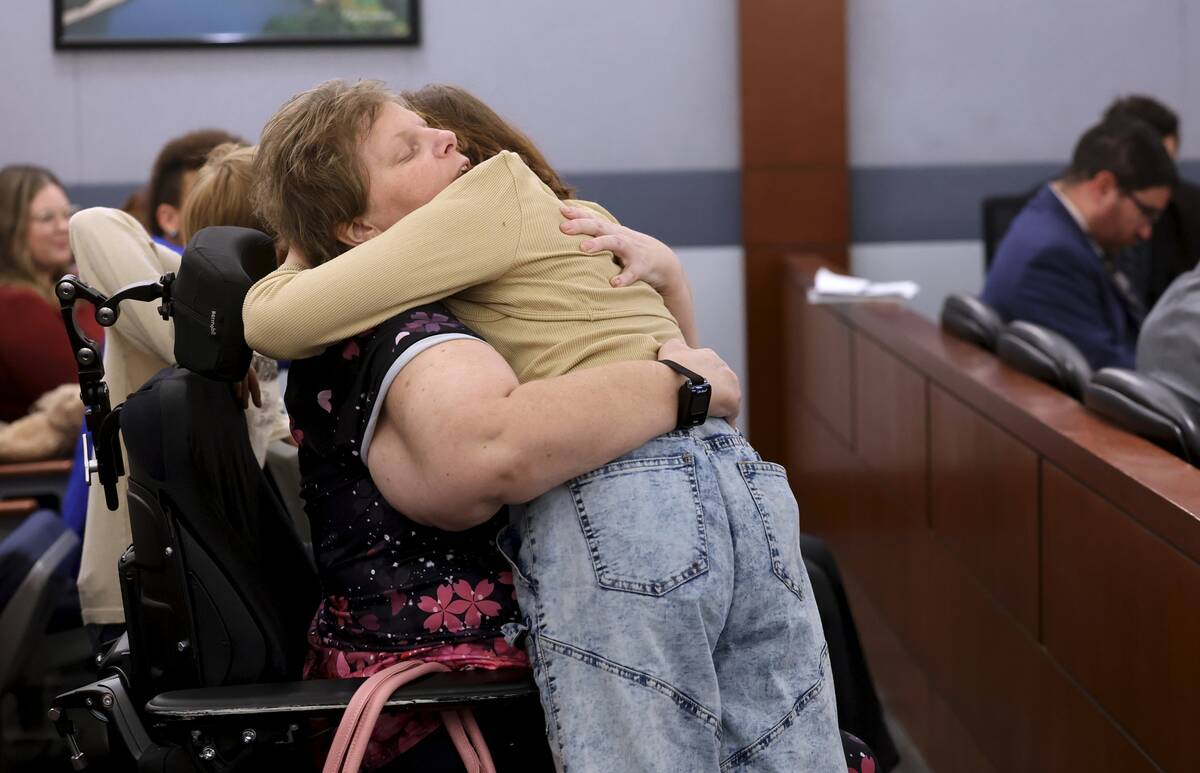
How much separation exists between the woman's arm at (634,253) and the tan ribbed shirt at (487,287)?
0.02m

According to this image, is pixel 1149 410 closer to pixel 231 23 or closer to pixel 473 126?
pixel 473 126

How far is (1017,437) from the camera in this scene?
2443 millimetres

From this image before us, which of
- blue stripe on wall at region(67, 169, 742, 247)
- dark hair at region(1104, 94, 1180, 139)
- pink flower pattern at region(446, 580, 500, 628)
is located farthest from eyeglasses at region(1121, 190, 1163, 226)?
pink flower pattern at region(446, 580, 500, 628)

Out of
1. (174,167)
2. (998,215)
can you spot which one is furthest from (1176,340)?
(998,215)

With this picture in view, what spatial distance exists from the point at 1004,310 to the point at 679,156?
6.82ft

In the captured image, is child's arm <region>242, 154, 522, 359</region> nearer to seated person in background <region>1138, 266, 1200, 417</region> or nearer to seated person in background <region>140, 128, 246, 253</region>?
seated person in background <region>1138, 266, 1200, 417</region>

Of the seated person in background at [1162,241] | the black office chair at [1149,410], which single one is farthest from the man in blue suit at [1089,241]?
the black office chair at [1149,410]

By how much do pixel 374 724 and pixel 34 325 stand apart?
2.45 m

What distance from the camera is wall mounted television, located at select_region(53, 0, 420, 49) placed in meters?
5.22

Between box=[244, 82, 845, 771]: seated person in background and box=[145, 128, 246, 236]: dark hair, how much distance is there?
1414 mm

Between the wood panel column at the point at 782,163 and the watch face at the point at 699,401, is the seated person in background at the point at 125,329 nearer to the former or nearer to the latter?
the watch face at the point at 699,401

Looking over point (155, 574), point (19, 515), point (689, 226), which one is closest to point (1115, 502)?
point (155, 574)

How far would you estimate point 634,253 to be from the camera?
161 cm

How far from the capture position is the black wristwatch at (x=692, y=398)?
1441 millimetres
